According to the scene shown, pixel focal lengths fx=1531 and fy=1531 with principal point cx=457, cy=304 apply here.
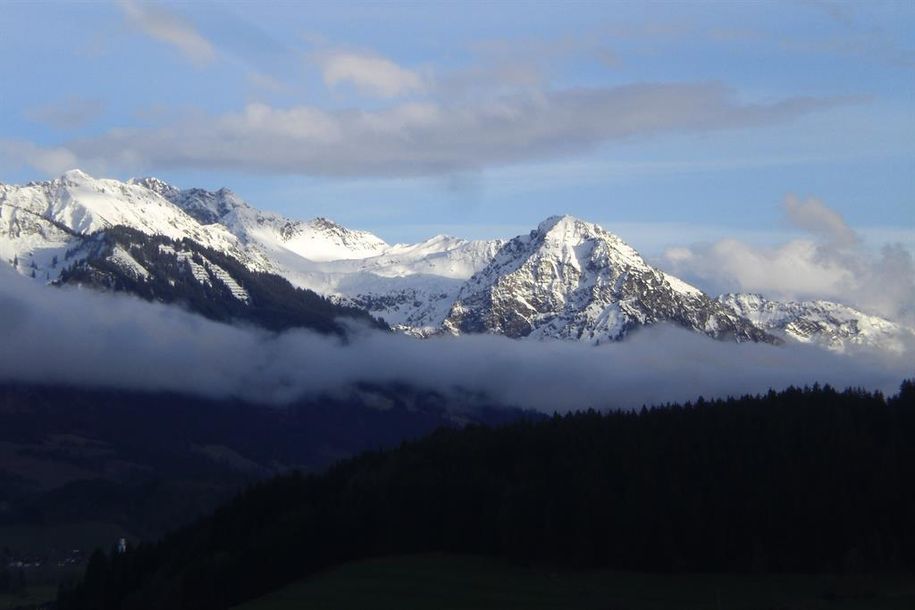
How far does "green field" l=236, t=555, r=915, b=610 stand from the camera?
391 ft

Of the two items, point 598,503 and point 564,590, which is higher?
point 598,503

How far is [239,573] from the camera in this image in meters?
156

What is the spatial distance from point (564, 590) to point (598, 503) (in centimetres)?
1704

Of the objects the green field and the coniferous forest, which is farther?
the coniferous forest

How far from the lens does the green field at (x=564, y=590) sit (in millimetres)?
119188

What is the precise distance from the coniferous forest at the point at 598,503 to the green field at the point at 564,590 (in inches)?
123

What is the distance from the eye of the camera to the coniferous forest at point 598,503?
134m

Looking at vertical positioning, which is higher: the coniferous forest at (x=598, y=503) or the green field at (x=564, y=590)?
the coniferous forest at (x=598, y=503)

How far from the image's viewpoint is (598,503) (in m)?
144

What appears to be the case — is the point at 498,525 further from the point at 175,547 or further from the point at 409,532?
the point at 175,547

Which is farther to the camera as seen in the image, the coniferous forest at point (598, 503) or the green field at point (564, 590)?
the coniferous forest at point (598, 503)

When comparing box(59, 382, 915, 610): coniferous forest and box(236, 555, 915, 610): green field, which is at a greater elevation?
box(59, 382, 915, 610): coniferous forest

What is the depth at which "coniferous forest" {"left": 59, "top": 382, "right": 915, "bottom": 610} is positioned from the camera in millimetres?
134000

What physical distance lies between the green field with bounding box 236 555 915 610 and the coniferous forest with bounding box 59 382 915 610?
10.3 ft
